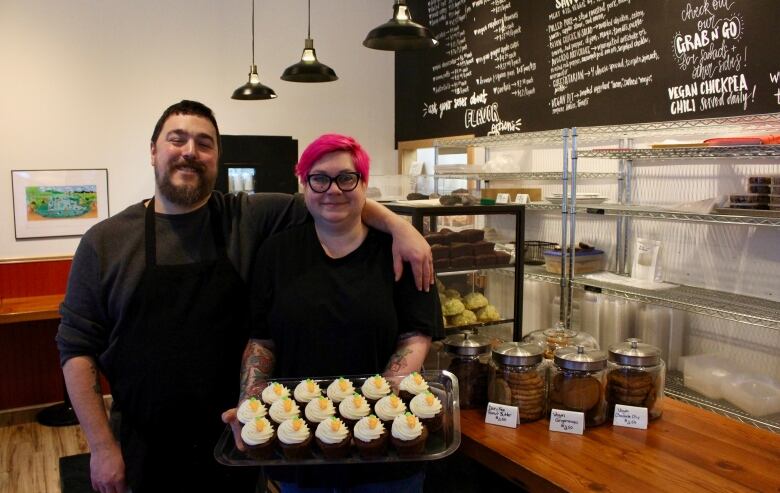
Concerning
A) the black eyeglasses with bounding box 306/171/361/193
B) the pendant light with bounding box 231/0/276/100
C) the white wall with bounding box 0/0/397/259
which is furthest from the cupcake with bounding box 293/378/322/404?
the white wall with bounding box 0/0/397/259

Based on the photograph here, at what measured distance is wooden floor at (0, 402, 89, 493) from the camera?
3.76 m

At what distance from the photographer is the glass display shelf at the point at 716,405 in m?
2.53

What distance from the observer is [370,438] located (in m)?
1.58

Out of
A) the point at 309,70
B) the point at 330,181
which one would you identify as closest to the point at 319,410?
the point at 330,181

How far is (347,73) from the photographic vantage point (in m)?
5.96

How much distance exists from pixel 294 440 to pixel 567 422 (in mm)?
911

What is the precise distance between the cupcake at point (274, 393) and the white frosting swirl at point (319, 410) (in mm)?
80

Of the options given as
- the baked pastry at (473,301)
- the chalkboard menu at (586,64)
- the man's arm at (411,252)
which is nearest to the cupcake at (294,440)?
the man's arm at (411,252)

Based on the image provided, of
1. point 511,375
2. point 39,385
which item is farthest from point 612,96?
point 39,385

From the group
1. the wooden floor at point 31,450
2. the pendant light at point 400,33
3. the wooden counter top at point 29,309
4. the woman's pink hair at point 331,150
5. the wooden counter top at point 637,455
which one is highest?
the pendant light at point 400,33

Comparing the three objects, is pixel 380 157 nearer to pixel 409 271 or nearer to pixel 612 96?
pixel 612 96

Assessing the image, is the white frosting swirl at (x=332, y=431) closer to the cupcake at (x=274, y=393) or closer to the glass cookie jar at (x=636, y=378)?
the cupcake at (x=274, y=393)

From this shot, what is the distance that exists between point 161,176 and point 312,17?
169 inches

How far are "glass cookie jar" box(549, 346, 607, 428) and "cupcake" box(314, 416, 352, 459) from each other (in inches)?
31.3
